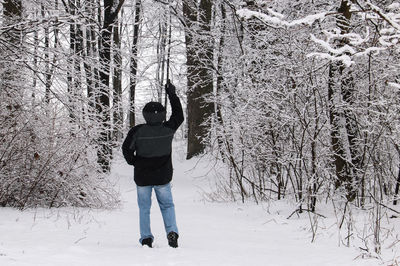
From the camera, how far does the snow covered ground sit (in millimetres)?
4914

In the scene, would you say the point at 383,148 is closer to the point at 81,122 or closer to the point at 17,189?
the point at 81,122

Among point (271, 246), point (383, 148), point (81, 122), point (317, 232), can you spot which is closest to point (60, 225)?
point (81, 122)

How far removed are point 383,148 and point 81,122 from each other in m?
4.80

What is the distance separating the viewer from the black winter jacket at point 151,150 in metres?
5.57

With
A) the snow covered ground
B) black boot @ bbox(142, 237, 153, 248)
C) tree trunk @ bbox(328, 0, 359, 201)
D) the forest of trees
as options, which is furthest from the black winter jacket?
tree trunk @ bbox(328, 0, 359, 201)

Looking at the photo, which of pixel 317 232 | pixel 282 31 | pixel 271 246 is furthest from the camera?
pixel 282 31

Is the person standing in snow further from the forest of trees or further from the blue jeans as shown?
the forest of trees

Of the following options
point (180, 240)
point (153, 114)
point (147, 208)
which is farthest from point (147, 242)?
point (153, 114)

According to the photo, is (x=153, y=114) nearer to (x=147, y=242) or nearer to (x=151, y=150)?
(x=151, y=150)

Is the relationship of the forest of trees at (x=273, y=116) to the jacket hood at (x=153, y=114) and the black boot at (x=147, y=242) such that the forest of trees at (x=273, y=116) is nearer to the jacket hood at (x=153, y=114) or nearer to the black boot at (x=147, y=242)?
the jacket hood at (x=153, y=114)

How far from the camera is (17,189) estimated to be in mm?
7914

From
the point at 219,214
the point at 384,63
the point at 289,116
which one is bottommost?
the point at 219,214

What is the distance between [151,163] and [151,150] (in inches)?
5.8

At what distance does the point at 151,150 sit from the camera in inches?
221
